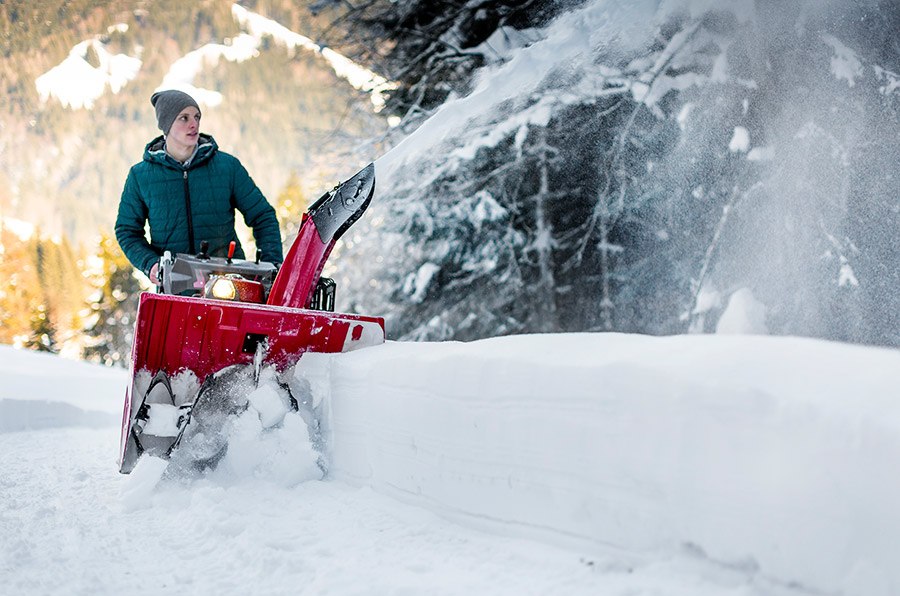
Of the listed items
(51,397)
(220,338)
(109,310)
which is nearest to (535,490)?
(220,338)

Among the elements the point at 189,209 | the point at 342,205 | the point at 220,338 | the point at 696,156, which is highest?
the point at 696,156

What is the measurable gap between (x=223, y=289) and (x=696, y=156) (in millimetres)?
4658

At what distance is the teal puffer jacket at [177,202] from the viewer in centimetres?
355

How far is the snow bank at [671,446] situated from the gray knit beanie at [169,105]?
84.1 inches

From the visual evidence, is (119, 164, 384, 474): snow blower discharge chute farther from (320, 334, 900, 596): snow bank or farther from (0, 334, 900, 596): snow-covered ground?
(320, 334, 900, 596): snow bank

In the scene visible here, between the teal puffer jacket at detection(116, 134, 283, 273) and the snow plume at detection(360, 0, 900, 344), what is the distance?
107 inches

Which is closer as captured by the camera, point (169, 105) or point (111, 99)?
point (169, 105)

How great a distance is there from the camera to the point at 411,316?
8758 mm

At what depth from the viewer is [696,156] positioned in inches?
236

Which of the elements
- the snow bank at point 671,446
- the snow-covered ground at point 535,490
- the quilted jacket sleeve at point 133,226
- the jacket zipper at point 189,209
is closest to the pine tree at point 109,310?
the quilted jacket sleeve at point 133,226

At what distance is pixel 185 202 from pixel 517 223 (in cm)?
450

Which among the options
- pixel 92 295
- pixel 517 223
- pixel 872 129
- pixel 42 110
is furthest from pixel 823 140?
pixel 42 110

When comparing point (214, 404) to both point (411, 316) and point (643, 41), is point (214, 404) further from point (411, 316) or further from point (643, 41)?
point (411, 316)

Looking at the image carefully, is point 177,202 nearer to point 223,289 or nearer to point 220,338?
point 223,289
